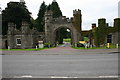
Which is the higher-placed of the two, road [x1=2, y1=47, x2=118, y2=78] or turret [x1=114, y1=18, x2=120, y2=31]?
turret [x1=114, y1=18, x2=120, y2=31]

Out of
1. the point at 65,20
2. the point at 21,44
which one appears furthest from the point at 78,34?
the point at 21,44

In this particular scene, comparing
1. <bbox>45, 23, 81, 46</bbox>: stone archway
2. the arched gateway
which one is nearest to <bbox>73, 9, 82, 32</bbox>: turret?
the arched gateway

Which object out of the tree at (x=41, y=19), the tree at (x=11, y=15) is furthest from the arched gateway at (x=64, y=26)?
the tree at (x=41, y=19)

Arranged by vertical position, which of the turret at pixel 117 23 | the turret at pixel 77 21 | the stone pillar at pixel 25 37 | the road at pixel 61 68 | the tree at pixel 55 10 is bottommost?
the road at pixel 61 68

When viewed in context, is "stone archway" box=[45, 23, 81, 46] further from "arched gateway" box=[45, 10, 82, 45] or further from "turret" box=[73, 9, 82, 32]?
"turret" box=[73, 9, 82, 32]

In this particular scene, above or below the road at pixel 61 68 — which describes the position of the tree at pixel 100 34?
above

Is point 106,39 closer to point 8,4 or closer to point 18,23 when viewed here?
point 18,23

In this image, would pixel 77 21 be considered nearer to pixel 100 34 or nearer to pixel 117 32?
pixel 117 32

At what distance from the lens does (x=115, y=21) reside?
41562 mm

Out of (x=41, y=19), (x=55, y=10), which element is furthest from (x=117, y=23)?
(x=41, y=19)

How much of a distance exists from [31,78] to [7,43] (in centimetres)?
4363

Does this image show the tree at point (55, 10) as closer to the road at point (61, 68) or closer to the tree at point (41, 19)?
the tree at point (41, 19)

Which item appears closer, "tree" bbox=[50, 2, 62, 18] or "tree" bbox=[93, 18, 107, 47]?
"tree" bbox=[93, 18, 107, 47]

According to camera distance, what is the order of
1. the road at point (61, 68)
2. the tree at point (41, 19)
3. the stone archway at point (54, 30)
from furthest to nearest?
1. the tree at point (41, 19)
2. the stone archway at point (54, 30)
3. the road at point (61, 68)
